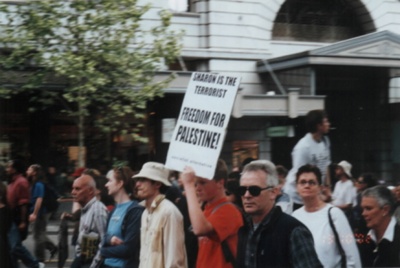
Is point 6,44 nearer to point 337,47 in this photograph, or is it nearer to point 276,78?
point 276,78

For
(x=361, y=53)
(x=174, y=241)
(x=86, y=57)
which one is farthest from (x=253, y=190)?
(x=361, y=53)

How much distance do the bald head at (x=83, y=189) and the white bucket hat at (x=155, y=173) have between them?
687 mm

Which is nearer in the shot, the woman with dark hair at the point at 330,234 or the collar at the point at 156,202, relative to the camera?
the woman with dark hair at the point at 330,234

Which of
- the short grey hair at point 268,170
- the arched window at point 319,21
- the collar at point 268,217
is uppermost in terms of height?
the arched window at point 319,21

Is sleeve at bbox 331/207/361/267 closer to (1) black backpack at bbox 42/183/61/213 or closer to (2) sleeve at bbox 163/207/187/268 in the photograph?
(2) sleeve at bbox 163/207/187/268

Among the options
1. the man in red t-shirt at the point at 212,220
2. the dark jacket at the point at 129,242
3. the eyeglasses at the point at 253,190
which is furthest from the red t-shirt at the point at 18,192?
the eyeglasses at the point at 253,190

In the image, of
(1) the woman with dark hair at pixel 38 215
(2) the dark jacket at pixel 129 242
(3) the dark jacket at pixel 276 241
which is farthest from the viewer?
(1) the woman with dark hair at pixel 38 215

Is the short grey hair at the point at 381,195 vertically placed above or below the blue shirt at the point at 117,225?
above

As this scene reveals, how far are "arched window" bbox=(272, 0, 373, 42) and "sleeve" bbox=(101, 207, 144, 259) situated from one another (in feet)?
5.77

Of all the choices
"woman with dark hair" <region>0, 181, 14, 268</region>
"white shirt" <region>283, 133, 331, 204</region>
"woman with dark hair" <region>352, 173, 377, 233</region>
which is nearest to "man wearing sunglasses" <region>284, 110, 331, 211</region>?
"white shirt" <region>283, 133, 331, 204</region>

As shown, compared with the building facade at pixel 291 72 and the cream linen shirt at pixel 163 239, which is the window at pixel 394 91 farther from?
the cream linen shirt at pixel 163 239

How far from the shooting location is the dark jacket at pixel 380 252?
575 cm

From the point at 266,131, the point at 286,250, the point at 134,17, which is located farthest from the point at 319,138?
the point at 286,250

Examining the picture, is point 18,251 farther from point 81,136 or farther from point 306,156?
point 306,156
